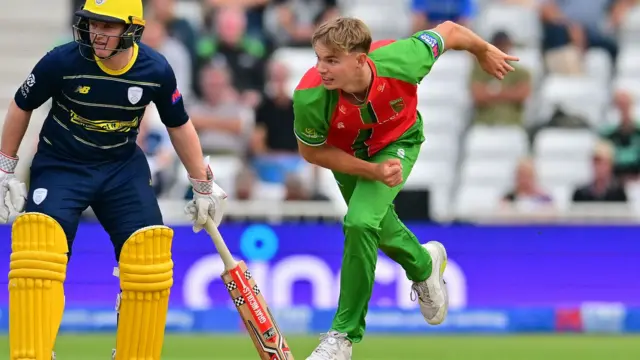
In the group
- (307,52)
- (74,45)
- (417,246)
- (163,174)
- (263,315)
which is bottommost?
(263,315)

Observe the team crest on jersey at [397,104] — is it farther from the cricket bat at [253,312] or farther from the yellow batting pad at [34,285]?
the yellow batting pad at [34,285]

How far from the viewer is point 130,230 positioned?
5316 mm

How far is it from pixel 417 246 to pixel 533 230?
2.96 m

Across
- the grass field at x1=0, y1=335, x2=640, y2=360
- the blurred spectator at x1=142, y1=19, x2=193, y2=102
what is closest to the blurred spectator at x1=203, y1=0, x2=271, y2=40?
the blurred spectator at x1=142, y1=19, x2=193, y2=102

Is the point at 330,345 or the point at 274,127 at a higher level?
the point at 274,127

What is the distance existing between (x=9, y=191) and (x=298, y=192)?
14.1 ft

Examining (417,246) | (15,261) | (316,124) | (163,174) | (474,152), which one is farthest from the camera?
(474,152)

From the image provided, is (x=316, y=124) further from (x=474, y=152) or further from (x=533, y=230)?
(x=474, y=152)

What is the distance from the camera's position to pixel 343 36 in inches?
211

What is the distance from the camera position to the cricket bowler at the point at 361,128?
17.8 feet

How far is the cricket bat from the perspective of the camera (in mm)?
5578

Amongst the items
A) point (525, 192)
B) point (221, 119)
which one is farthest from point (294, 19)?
point (525, 192)

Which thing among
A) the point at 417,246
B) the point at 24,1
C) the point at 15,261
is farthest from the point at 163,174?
the point at 15,261

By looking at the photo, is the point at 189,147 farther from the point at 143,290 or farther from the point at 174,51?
the point at 174,51
